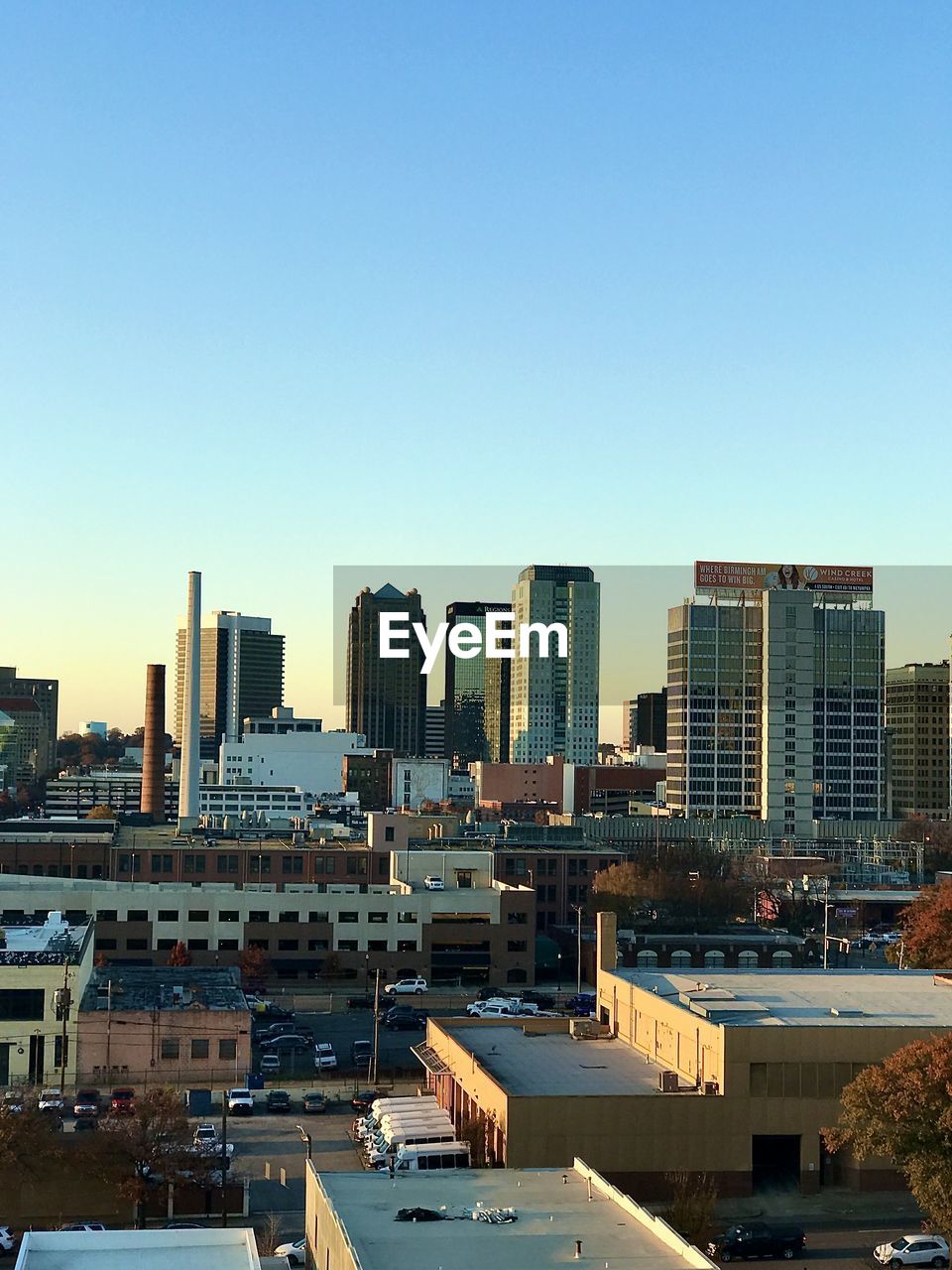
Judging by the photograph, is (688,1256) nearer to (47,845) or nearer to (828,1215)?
(828,1215)

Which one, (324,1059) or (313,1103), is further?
(324,1059)

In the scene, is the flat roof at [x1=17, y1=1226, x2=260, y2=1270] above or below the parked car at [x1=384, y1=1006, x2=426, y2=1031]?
above

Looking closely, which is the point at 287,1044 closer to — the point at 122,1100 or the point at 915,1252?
the point at 122,1100

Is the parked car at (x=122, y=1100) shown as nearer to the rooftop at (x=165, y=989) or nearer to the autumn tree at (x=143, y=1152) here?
the rooftop at (x=165, y=989)

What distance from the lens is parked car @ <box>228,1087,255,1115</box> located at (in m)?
53.9

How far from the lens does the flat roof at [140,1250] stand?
100 feet

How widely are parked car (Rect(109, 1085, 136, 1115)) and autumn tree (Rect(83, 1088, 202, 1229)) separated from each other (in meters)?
6.39

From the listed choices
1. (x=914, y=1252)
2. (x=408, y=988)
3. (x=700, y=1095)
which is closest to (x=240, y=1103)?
(x=700, y=1095)

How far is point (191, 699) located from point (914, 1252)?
11382cm

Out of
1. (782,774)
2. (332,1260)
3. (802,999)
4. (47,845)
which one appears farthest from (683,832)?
(332,1260)

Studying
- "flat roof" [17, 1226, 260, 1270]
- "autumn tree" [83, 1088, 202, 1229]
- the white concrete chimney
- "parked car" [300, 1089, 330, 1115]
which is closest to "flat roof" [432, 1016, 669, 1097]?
"parked car" [300, 1089, 330, 1115]

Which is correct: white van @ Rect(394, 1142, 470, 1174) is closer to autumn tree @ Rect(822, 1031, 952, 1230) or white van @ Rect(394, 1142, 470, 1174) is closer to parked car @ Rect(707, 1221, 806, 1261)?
parked car @ Rect(707, 1221, 806, 1261)

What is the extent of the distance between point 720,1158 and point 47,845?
61.5 metres

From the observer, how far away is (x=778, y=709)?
527ft
